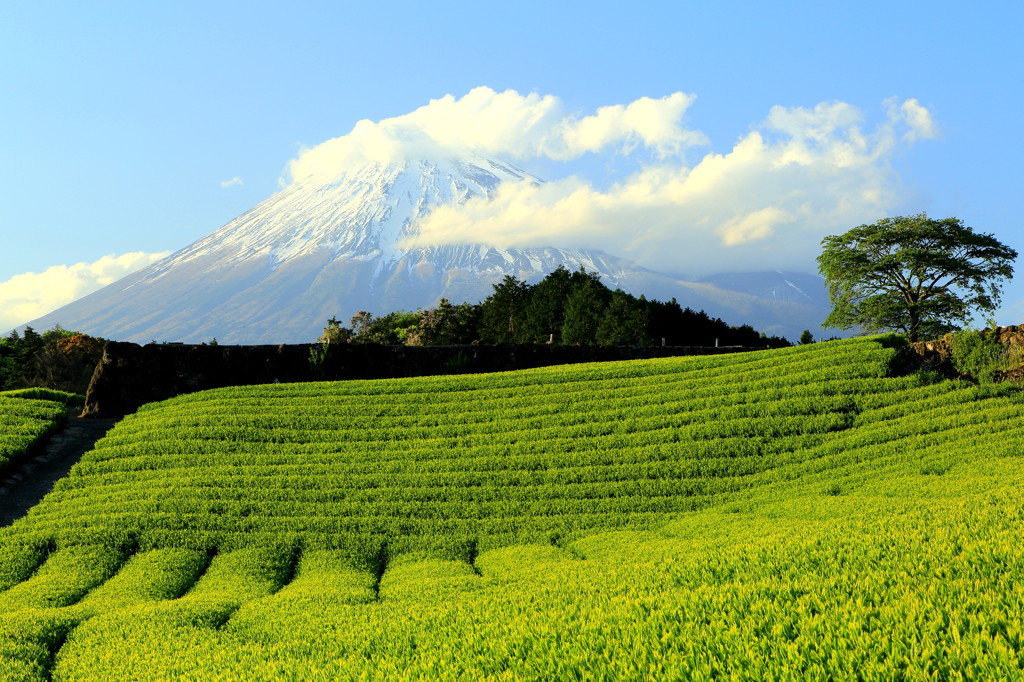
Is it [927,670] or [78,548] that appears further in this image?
[78,548]

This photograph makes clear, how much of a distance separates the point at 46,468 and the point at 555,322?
3900 centimetres

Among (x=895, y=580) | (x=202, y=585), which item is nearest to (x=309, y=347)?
(x=202, y=585)

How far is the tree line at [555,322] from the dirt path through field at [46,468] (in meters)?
26.5

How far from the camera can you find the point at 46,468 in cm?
1722

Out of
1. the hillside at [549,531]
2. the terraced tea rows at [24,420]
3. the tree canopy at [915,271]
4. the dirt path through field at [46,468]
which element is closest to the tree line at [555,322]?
the tree canopy at [915,271]

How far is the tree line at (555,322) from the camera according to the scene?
47688 mm

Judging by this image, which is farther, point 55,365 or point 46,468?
point 55,365

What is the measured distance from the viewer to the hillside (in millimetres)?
4949

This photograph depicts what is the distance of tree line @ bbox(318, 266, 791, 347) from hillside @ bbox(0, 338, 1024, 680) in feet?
91.6

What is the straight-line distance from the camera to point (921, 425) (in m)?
14.8

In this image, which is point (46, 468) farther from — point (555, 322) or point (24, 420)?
point (555, 322)

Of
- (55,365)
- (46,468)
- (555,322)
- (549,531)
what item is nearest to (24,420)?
(46,468)

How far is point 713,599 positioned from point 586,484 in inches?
326

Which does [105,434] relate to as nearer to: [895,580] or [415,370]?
[415,370]
